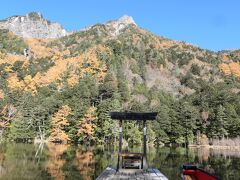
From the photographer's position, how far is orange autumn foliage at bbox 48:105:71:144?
59031 mm

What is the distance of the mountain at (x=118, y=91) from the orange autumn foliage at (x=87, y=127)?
0.17 m

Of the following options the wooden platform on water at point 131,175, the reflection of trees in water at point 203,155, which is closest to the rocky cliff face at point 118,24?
the reflection of trees in water at point 203,155

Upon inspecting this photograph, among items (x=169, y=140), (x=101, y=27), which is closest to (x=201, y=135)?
(x=169, y=140)

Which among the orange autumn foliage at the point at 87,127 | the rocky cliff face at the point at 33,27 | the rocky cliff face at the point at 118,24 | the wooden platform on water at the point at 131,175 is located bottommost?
the wooden platform on water at the point at 131,175

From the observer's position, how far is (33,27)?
17800 cm

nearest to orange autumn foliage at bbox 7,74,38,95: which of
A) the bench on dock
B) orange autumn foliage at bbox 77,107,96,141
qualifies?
orange autumn foliage at bbox 77,107,96,141

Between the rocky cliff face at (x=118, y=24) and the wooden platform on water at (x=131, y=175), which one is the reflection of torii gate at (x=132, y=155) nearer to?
the wooden platform on water at (x=131, y=175)

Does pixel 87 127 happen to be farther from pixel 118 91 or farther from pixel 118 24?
pixel 118 24

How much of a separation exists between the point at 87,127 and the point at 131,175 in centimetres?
4369

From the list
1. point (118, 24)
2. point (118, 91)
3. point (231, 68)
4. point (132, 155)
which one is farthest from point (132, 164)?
point (118, 24)

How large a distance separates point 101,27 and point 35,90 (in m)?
75.3

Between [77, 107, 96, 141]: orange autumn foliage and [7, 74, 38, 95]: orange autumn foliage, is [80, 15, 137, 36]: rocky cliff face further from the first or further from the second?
[77, 107, 96, 141]: orange autumn foliage

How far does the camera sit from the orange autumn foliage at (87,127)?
58.2 metres

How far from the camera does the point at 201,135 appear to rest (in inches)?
2547
